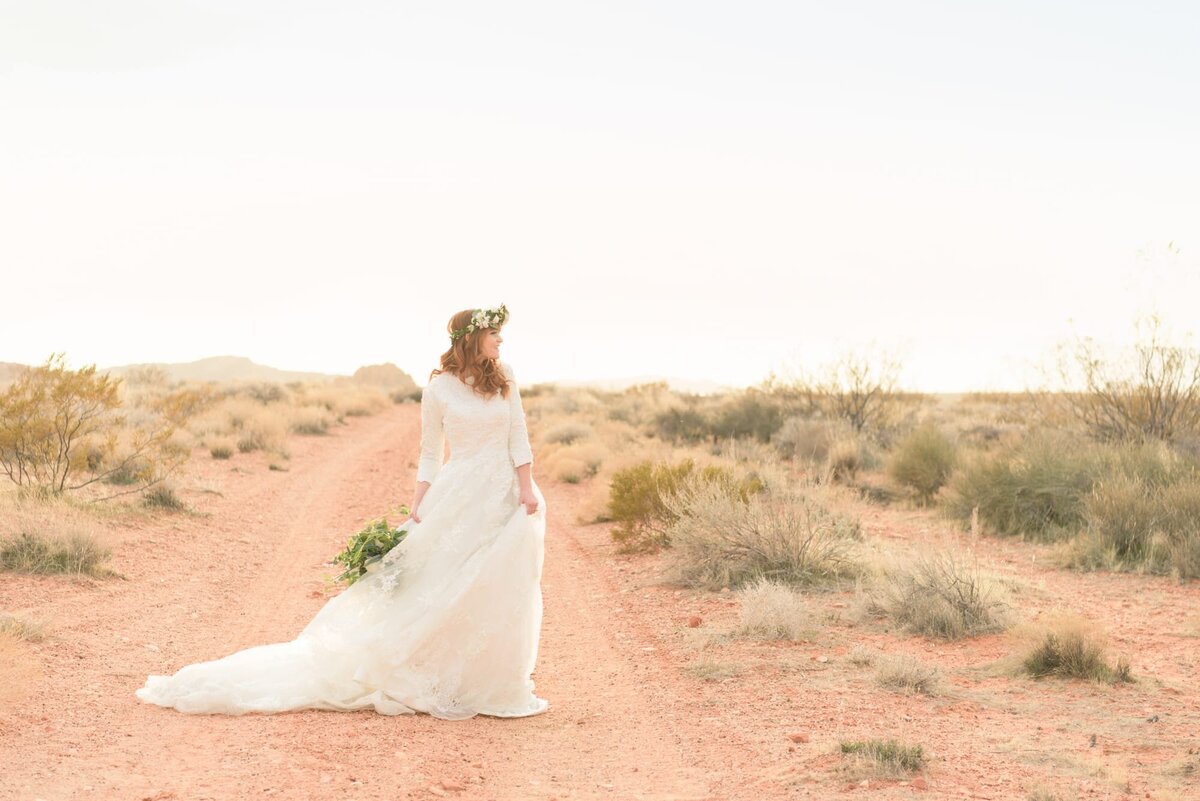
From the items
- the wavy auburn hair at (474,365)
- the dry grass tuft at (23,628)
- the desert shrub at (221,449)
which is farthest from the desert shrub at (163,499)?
the wavy auburn hair at (474,365)

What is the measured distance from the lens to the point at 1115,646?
8766 millimetres

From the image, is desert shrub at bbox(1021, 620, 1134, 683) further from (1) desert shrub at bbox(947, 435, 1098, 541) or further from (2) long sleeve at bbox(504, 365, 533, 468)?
(1) desert shrub at bbox(947, 435, 1098, 541)

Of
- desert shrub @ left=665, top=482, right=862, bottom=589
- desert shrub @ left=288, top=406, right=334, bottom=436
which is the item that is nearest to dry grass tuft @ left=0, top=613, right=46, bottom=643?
desert shrub @ left=665, top=482, right=862, bottom=589

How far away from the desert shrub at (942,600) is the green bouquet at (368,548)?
4.46m

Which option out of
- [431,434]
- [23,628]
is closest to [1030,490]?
[431,434]

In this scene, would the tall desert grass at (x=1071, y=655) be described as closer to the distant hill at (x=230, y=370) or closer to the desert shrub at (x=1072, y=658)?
the desert shrub at (x=1072, y=658)

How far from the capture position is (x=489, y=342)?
7.04 m

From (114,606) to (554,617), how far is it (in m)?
3.88

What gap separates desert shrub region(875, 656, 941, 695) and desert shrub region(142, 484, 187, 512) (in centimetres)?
1077

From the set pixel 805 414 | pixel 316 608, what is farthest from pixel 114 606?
pixel 805 414

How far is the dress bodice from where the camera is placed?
700 centimetres

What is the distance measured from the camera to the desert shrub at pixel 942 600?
895 centimetres

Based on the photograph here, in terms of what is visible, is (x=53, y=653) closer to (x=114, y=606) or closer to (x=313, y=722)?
(x=114, y=606)

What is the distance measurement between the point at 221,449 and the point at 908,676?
59.0ft
